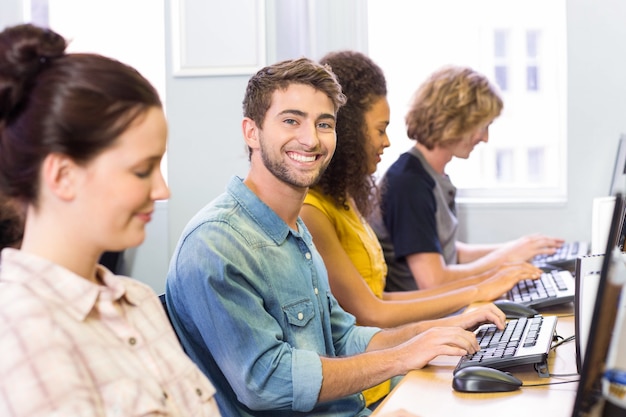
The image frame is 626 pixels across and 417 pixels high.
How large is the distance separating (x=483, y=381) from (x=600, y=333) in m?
0.61

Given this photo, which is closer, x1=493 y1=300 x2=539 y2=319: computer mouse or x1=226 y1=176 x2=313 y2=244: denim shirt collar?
x1=226 y1=176 x2=313 y2=244: denim shirt collar

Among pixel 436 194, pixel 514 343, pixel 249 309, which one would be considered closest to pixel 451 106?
pixel 436 194

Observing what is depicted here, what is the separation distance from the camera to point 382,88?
8.93ft

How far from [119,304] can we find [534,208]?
3.20 metres

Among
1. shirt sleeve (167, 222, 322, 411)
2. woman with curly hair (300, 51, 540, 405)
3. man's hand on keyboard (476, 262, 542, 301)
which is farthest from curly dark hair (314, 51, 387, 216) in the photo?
shirt sleeve (167, 222, 322, 411)

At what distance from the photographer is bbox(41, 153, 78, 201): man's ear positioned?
1094mm

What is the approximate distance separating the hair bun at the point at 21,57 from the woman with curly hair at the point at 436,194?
1.94m

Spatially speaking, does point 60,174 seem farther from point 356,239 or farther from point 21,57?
point 356,239

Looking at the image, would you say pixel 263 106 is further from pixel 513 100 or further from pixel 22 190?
pixel 513 100

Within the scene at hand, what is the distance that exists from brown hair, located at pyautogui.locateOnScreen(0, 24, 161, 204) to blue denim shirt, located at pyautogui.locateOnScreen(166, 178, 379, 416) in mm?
607

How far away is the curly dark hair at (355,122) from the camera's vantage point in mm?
2566

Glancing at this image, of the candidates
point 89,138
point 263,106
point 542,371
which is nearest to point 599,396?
point 542,371

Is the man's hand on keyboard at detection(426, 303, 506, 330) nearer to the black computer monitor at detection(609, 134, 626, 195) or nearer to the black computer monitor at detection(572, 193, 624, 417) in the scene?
the black computer monitor at detection(572, 193, 624, 417)

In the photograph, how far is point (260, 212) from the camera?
190 cm
